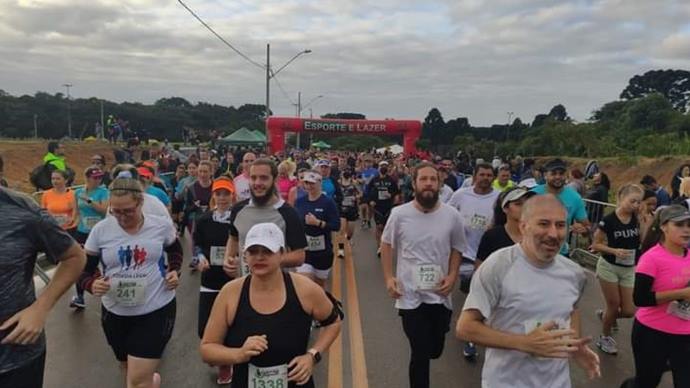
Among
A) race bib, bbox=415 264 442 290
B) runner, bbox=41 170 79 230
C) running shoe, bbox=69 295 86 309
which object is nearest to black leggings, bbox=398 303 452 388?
race bib, bbox=415 264 442 290

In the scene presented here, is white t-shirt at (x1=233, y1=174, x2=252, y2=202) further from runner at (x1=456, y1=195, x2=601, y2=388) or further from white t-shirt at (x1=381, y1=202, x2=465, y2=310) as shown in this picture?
runner at (x1=456, y1=195, x2=601, y2=388)

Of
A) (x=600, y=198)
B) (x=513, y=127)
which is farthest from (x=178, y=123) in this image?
(x=600, y=198)

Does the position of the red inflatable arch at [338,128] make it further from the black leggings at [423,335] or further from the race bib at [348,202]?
the black leggings at [423,335]

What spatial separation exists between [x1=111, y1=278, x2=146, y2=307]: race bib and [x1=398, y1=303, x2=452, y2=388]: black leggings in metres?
1.97

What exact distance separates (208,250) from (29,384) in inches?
100

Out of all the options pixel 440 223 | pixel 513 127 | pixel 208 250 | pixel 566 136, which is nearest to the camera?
pixel 440 223

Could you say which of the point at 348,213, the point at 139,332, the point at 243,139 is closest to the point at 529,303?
the point at 139,332

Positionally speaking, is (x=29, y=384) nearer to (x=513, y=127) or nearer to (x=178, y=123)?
(x=513, y=127)

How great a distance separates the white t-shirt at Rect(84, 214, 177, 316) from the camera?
3.77m

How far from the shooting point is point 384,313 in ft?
22.8

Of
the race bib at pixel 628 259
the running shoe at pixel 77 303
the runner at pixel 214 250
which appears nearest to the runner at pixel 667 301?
the race bib at pixel 628 259

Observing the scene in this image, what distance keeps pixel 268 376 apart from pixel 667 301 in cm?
267

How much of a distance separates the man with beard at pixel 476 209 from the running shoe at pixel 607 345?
1.47 metres

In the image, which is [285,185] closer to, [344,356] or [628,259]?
[344,356]
